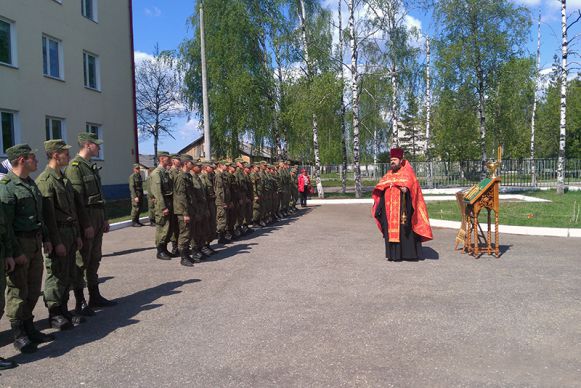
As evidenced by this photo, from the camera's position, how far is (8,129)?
1689cm

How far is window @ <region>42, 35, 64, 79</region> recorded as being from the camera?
1861 centimetres

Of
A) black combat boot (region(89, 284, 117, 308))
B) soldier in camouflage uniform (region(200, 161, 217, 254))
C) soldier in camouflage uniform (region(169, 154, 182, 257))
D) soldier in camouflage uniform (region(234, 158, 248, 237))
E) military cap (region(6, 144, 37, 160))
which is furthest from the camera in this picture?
soldier in camouflage uniform (region(234, 158, 248, 237))

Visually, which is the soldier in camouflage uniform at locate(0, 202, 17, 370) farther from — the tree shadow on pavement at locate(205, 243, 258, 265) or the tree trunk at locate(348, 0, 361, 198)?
the tree trunk at locate(348, 0, 361, 198)

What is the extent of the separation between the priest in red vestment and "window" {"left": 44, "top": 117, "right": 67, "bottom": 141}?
591 inches

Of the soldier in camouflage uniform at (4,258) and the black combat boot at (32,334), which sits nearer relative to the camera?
the soldier in camouflage uniform at (4,258)

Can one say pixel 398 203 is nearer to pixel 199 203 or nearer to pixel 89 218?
pixel 199 203

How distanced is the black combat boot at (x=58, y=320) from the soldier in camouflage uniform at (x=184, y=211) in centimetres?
326

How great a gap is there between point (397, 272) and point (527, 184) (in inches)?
870

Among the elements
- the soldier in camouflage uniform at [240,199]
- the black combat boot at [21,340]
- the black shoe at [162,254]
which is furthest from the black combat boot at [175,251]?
the black combat boot at [21,340]

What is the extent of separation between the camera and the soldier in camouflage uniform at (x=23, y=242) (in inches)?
178

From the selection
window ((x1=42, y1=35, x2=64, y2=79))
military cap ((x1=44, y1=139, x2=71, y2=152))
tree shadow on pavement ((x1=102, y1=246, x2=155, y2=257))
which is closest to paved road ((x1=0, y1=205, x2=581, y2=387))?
tree shadow on pavement ((x1=102, y1=246, x2=155, y2=257))

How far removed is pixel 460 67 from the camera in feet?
78.2

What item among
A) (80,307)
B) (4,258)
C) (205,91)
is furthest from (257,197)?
(4,258)

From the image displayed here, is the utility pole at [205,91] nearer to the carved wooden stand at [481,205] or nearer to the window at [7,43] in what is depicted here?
the window at [7,43]
